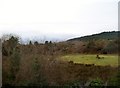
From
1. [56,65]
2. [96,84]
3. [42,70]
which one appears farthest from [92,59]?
[42,70]

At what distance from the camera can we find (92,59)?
1872 centimetres

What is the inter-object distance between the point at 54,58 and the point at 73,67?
1.24 meters

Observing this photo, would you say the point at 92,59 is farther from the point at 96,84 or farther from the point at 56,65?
the point at 96,84

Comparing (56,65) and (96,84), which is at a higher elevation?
(56,65)

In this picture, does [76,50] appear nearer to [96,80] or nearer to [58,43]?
[58,43]

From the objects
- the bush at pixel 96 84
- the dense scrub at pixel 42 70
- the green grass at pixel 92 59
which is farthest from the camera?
the green grass at pixel 92 59

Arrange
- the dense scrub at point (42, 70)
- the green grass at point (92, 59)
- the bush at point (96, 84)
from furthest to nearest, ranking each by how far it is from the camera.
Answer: the green grass at point (92, 59), the dense scrub at point (42, 70), the bush at point (96, 84)

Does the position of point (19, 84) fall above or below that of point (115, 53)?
below

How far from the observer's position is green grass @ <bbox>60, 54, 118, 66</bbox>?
17.1m

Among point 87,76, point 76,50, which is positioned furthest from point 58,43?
point 87,76

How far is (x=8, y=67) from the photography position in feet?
46.2

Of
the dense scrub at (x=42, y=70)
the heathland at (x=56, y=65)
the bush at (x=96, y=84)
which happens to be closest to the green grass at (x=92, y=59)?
the heathland at (x=56, y=65)

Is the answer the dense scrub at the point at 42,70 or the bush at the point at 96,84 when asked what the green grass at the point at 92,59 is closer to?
the dense scrub at the point at 42,70

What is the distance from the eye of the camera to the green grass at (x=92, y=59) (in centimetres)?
1710
